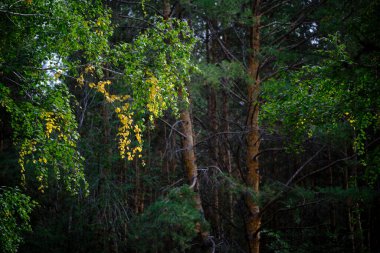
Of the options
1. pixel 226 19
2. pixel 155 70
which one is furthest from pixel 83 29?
pixel 226 19

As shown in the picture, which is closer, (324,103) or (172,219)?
(324,103)

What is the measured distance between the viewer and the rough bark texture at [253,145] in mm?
8125

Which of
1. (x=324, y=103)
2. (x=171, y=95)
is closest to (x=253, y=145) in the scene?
(x=324, y=103)

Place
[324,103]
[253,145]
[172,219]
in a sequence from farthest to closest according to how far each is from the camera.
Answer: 1. [253,145]
2. [172,219]
3. [324,103]

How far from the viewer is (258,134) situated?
8562 mm

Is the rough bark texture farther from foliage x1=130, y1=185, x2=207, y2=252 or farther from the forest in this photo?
foliage x1=130, y1=185, x2=207, y2=252

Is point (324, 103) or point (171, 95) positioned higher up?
point (171, 95)

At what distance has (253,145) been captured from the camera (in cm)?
841

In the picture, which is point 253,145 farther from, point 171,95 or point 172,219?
point 171,95

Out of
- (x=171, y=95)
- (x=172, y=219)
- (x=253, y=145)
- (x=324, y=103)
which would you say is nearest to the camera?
(x=324, y=103)

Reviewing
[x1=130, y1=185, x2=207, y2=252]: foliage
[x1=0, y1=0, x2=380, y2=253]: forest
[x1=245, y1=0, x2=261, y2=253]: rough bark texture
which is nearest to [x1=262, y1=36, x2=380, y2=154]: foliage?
[x1=0, y1=0, x2=380, y2=253]: forest

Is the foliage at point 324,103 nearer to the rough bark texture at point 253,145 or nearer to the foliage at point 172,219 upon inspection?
the rough bark texture at point 253,145

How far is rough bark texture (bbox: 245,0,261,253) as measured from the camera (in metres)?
8.12

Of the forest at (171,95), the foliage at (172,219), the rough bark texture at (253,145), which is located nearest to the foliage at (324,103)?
the forest at (171,95)
